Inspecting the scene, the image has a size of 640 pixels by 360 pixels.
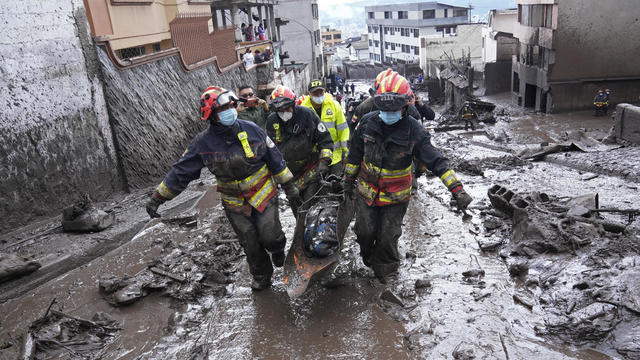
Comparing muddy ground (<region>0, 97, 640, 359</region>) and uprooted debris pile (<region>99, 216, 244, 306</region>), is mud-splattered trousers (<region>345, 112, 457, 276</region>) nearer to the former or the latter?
muddy ground (<region>0, 97, 640, 359</region>)

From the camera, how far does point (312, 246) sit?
4105mm

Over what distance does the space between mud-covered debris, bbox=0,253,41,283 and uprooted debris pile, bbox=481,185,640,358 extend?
4728 millimetres

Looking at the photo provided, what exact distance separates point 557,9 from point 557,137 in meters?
6.46

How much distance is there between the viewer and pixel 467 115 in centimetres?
1641

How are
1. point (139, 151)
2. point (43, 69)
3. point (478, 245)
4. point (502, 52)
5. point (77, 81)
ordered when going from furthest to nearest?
point (502, 52)
point (139, 151)
point (77, 81)
point (43, 69)
point (478, 245)

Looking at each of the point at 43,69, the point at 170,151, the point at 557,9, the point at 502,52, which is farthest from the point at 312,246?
the point at 502,52

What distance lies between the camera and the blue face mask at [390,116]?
407 centimetres

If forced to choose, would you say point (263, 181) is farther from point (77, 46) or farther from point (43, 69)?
point (77, 46)

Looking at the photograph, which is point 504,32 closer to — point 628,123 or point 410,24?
point 628,123

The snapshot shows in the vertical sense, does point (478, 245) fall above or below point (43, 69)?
below

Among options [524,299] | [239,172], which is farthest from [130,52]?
[524,299]

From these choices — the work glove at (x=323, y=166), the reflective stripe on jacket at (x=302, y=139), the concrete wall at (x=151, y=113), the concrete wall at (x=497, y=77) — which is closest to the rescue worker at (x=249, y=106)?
the concrete wall at (x=151, y=113)

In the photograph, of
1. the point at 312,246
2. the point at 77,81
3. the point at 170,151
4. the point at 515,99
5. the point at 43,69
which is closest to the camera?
the point at 312,246

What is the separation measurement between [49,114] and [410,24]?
182 ft
